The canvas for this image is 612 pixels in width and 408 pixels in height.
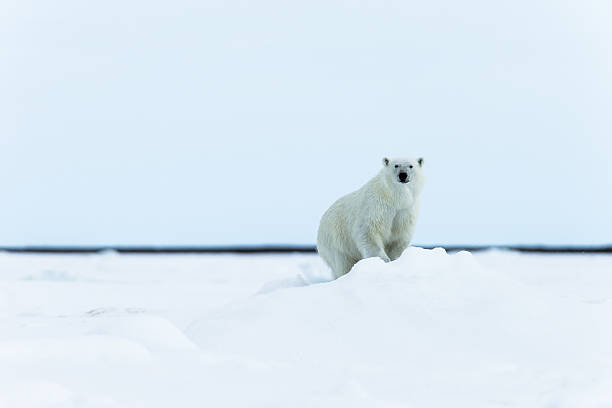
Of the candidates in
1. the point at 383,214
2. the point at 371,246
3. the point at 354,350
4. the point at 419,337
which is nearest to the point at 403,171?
the point at 383,214

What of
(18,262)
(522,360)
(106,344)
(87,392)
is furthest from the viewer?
(18,262)

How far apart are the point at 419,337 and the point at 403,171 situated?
2280mm

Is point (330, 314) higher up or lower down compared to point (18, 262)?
higher up

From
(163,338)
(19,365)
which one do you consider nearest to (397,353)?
(163,338)

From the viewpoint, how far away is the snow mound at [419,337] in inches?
115

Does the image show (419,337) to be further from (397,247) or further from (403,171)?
(397,247)

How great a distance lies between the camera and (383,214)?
5.86m

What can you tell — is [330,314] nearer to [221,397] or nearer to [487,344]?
[487,344]

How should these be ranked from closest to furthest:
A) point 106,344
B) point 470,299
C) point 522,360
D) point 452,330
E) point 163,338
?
1. point 106,344
2. point 163,338
3. point 522,360
4. point 452,330
5. point 470,299

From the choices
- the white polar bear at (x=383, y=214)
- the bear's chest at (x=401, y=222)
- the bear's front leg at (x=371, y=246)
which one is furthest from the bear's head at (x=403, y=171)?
the bear's front leg at (x=371, y=246)

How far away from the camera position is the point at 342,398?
2.56m

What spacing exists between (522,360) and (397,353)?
1.90 feet

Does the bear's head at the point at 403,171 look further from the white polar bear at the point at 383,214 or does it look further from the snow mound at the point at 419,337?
the snow mound at the point at 419,337

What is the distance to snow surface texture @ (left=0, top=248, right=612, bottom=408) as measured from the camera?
8.40 feet
